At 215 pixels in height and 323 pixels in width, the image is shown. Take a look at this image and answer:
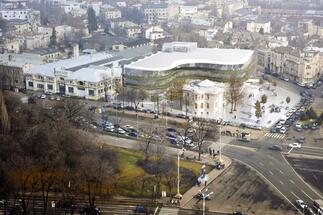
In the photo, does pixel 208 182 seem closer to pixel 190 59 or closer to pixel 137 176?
pixel 137 176

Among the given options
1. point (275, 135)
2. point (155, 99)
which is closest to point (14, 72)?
point (155, 99)

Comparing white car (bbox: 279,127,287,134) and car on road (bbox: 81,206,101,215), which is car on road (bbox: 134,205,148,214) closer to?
car on road (bbox: 81,206,101,215)

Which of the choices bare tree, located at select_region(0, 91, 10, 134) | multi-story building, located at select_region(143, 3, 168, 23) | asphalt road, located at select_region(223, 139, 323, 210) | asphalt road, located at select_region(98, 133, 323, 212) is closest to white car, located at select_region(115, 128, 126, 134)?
asphalt road, located at select_region(98, 133, 323, 212)

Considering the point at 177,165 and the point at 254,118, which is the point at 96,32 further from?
the point at 177,165

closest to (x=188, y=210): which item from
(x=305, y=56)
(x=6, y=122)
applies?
(x=6, y=122)

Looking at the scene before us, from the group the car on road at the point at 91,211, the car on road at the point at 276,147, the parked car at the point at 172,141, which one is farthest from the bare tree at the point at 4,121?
the car on road at the point at 276,147
